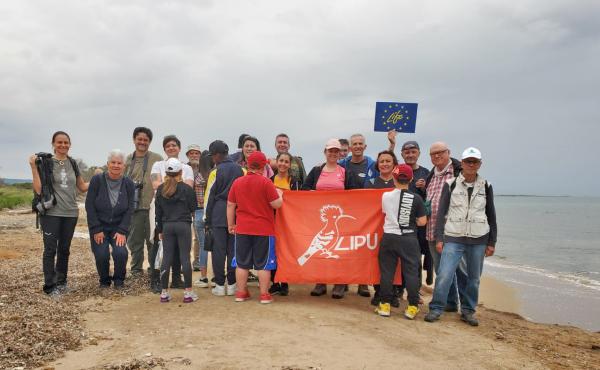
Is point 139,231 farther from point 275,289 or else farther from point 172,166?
point 275,289

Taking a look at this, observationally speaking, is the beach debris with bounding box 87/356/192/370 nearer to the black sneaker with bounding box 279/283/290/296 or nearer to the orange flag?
the orange flag

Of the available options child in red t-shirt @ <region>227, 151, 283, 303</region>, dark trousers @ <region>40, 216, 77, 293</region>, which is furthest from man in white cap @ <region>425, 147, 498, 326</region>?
dark trousers @ <region>40, 216, 77, 293</region>

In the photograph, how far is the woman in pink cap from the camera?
6352 millimetres

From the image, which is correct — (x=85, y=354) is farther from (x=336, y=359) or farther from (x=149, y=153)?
(x=149, y=153)

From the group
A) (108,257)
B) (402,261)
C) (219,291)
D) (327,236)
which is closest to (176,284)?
(219,291)

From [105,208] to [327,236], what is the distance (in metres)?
3.23

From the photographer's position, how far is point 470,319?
222 inches

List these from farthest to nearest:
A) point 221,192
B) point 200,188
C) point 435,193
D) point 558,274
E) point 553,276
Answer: point 558,274
point 553,276
point 200,188
point 221,192
point 435,193

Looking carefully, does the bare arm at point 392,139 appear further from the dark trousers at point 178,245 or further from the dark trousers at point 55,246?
the dark trousers at point 55,246

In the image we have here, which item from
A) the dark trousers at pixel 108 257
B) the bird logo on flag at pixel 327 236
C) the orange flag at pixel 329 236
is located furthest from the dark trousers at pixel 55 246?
the bird logo on flag at pixel 327 236

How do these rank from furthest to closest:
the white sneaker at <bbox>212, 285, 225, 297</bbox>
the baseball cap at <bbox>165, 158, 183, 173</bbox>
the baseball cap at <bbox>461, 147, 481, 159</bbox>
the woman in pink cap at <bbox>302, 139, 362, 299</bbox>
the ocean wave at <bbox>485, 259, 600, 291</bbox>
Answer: the ocean wave at <bbox>485, 259, 600, 291</bbox> → the woman in pink cap at <bbox>302, 139, 362, 299</bbox> → the white sneaker at <bbox>212, 285, 225, 297</bbox> → the baseball cap at <bbox>165, 158, 183, 173</bbox> → the baseball cap at <bbox>461, 147, 481, 159</bbox>

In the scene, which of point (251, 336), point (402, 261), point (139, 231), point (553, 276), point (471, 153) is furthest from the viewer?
point (553, 276)

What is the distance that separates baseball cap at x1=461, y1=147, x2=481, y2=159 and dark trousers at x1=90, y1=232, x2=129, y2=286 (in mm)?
4882

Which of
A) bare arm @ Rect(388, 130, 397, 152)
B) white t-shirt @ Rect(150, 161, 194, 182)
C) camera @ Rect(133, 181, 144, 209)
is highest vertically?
bare arm @ Rect(388, 130, 397, 152)
